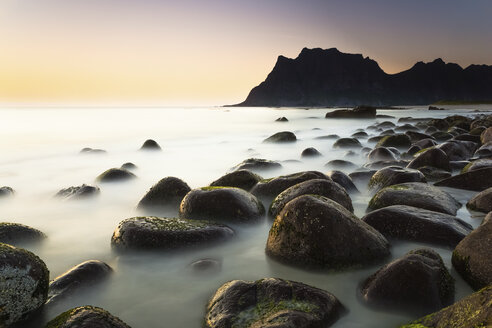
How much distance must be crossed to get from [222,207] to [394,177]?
2.76 meters

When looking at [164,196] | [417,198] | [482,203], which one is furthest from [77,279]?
[482,203]

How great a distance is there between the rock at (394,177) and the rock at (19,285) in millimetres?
4539

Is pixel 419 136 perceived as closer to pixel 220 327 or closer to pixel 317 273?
pixel 317 273

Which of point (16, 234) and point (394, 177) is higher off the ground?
point (394, 177)

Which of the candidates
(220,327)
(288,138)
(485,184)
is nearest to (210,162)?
(288,138)

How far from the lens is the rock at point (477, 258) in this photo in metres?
2.33

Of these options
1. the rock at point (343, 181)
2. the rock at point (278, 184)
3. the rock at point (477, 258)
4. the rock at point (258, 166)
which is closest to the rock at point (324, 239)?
the rock at point (477, 258)

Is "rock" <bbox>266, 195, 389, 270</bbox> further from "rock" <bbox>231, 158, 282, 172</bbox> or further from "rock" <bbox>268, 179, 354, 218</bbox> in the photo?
"rock" <bbox>231, 158, 282, 172</bbox>

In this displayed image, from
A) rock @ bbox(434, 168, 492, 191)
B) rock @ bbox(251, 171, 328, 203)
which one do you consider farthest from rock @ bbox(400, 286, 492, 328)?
rock @ bbox(434, 168, 492, 191)

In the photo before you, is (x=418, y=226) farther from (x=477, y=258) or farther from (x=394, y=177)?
(x=394, y=177)

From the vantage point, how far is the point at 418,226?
330 centimetres

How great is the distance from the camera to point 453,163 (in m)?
7.03

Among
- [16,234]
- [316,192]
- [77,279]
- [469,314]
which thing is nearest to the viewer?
[469,314]

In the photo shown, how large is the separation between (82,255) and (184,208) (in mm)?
1214
